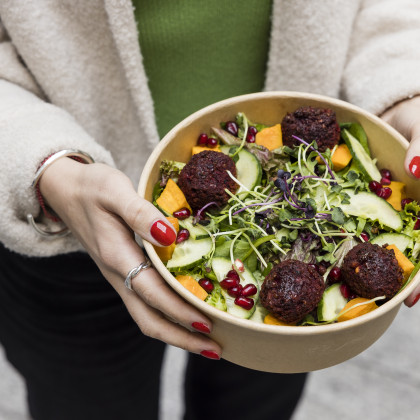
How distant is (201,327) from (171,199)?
0.39 metres

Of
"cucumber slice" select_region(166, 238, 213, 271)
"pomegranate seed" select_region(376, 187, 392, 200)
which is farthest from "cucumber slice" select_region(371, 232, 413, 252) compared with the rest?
"cucumber slice" select_region(166, 238, 213, 271)

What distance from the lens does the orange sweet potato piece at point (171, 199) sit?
1.53 metres

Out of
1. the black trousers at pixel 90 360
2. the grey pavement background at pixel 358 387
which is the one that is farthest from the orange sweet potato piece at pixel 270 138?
the grey pavement background at pixel 358 387

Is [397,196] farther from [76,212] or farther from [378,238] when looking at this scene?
[76,212]

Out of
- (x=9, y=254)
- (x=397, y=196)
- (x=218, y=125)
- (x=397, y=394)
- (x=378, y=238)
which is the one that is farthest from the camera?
(x=397, y=394)

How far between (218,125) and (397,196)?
0.59 metres

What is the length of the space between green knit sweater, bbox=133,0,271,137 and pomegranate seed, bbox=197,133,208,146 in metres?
0.38

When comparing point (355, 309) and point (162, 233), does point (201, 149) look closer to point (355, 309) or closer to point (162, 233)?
point (162, 233)

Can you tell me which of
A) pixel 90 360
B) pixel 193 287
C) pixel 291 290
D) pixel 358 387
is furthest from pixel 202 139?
pixel 358 387

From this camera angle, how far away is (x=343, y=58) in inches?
75.8

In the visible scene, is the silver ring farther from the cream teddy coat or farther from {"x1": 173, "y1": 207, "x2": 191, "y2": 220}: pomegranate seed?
the cream teddy coat

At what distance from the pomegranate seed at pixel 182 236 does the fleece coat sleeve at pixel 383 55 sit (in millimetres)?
820

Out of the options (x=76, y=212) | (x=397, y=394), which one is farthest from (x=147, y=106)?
(x=397, y=394)

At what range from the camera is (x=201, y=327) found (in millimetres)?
1348
